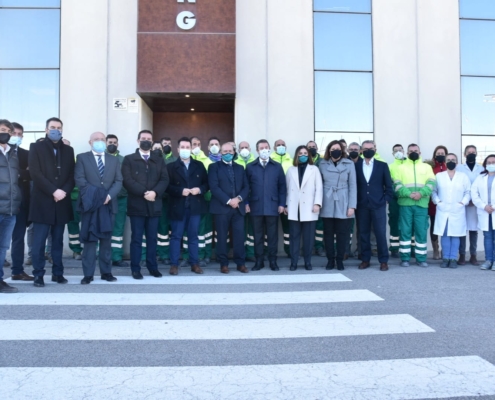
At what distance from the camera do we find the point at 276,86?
10398 mm

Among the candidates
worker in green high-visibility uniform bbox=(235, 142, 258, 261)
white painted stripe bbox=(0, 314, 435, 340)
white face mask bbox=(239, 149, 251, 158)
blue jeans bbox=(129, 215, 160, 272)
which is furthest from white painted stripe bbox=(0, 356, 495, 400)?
white face mask bbox=(239, 149, 251, 158)

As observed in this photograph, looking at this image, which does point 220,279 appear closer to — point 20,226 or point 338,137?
point 20,226

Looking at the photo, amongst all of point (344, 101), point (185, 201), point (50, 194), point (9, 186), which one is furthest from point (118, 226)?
point (344, 101)

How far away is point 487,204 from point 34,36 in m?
10.1

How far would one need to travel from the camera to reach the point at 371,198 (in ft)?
27.5

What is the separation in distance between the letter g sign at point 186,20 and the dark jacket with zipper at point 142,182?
3.76m

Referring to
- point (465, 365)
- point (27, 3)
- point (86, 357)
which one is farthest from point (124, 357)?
point (27, 3)

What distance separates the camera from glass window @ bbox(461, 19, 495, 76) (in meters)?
11.0

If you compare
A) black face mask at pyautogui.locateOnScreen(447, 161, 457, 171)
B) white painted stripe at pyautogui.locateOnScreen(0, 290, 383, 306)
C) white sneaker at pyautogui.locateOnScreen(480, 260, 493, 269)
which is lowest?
white painted stripe at pyautogui.locateOnScreen(0, 290, 383, 306)

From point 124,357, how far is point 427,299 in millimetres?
3863

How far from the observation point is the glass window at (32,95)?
33.9 feet

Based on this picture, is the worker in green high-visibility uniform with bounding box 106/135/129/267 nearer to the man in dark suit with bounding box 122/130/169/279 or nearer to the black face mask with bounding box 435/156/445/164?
the man in dark suit with bounding box 122/130/169/279

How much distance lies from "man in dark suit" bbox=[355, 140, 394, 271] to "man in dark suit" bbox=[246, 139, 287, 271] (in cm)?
146

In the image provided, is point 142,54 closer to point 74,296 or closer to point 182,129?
point 182,129
